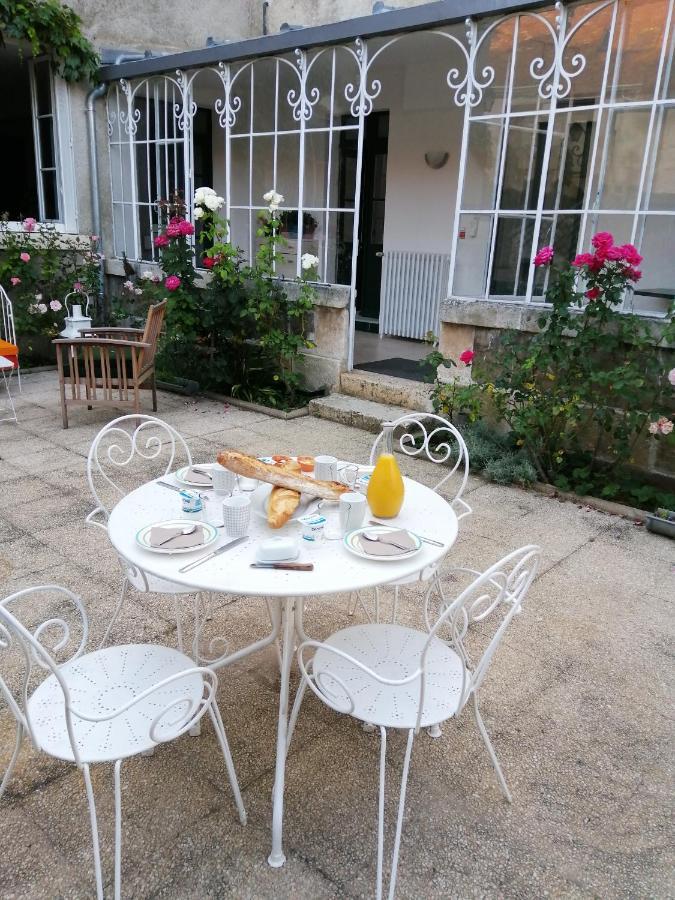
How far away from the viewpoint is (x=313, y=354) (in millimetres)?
5574

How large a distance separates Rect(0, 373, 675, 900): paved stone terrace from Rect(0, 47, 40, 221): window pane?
8.50m

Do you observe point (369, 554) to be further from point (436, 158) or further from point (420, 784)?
point (436, 158)

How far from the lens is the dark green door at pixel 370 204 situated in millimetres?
7438

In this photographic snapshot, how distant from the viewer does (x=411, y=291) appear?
707 centimetres

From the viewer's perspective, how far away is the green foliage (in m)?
6.21

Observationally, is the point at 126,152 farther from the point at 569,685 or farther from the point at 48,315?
the point at 569,685

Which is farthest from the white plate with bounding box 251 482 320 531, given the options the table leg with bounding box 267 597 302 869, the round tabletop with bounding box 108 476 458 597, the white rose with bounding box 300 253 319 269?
A: the white rose with bounding box 300 253 319 269

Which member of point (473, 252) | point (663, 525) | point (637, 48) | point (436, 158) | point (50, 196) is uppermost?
point (637, 48)

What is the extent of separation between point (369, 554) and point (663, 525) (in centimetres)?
236

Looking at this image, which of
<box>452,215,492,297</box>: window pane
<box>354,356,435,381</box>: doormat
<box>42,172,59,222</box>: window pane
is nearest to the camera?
<box>452,215,492,297</box>: window pane

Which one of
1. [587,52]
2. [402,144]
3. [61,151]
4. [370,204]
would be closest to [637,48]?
[587,52]

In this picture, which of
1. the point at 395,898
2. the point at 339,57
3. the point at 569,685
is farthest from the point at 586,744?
the point at 339,57

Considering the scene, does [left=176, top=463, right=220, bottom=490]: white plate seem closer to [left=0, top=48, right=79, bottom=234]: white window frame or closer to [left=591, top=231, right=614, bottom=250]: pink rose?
[left=591, top=231, right=614, bottom=250]: pink rose

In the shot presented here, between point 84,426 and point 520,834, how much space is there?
13.5 feet
